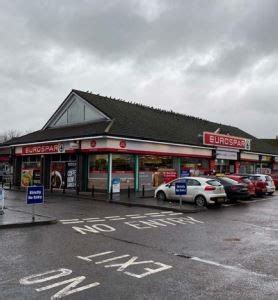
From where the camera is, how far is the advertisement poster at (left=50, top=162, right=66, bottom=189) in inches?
1199

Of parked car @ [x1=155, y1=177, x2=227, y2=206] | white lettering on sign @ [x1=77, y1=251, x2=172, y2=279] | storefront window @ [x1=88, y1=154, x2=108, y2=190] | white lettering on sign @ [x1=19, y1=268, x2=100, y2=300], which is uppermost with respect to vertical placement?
storefront window @ [x1=88, y1=154, x2=108, y2=190]

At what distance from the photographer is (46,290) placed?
6.41m

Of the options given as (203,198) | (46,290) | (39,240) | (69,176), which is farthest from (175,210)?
(69,176)

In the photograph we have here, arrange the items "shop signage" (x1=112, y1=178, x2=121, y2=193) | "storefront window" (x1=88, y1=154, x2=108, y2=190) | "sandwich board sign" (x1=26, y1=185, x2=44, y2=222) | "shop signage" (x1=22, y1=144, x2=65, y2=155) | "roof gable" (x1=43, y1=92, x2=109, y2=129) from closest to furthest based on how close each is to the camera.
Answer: "sandwich board sign" (x1=26, y1=185, x2=44, y2=222) < "shop signage" (x1=112, y1=178, x2=121, y2=193) < "storefront window" (x1=88, y1=154, x2=108, y2=190) < "shop signage" (x1=22, y1=144, x2=65, y2=155) < "roof gable" (x1=43, y1=92, x2=109, y2=129)

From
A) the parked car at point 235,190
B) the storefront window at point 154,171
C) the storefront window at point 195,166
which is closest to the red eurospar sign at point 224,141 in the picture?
the storefront window at point 195,166

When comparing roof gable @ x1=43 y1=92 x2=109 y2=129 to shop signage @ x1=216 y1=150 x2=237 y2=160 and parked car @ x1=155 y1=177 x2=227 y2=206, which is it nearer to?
parked car @ x1=155 y1=177 x2=227 y2=206

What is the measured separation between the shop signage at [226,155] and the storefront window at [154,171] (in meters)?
6.70

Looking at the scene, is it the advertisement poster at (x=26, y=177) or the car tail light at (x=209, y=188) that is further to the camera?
the advertisement poster at (x=26, y=177)

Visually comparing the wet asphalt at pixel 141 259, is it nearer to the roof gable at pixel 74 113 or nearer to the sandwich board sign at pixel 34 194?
the sandwich board sign at pixel 34 194

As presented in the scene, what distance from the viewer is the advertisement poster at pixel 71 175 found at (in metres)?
29.4

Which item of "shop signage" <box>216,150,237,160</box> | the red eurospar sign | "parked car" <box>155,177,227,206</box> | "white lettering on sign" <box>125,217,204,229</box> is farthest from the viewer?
"shop signage" <box>216,150,237,160</box>

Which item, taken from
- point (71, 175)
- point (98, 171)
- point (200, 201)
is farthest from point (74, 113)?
point (200, 201)

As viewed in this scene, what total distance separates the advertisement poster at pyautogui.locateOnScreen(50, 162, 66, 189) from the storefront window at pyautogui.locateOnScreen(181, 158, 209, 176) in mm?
9624

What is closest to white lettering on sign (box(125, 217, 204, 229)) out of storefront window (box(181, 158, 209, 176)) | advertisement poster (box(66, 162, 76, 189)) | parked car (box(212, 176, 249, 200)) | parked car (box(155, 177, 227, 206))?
parked car (box(155, 177, 227, 206))
